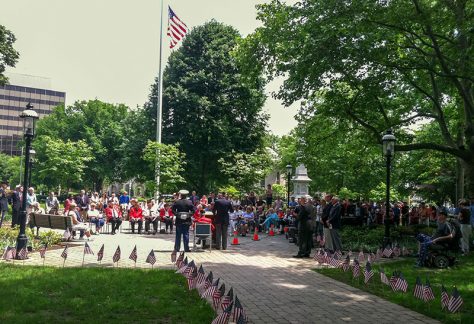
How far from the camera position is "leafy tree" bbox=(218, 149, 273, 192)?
38.1m

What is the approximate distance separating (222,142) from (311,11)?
22869 mm

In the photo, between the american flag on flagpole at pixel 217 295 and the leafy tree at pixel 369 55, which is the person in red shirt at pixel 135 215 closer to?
the leafy tree at pixel 369 55

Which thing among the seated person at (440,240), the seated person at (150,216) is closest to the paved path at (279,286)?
the seated person at (440,240)

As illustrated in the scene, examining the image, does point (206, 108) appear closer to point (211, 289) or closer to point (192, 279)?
point (192, 279)

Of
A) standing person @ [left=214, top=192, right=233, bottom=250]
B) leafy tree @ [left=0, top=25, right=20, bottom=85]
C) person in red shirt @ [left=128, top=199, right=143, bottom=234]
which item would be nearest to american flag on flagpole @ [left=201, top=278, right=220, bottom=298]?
standing person @ [left=214, top=192, right=233, bottom=250]

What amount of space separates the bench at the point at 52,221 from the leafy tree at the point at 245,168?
20408 millimetres

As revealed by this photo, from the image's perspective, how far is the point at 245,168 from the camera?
3800cm

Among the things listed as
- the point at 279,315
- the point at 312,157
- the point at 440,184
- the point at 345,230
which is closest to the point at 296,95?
the point at 345,230

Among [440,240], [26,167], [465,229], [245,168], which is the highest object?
[245,168]

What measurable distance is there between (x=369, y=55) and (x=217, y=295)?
13.5 m

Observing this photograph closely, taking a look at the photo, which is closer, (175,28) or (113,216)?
(113,216)

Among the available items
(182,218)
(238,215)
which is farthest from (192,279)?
(238,215)

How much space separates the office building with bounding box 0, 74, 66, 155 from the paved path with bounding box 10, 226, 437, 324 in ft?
423

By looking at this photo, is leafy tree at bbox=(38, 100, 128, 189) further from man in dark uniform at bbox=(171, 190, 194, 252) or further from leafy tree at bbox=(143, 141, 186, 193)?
man in dark uniform at bbox=(171, 190, 194, 252)
